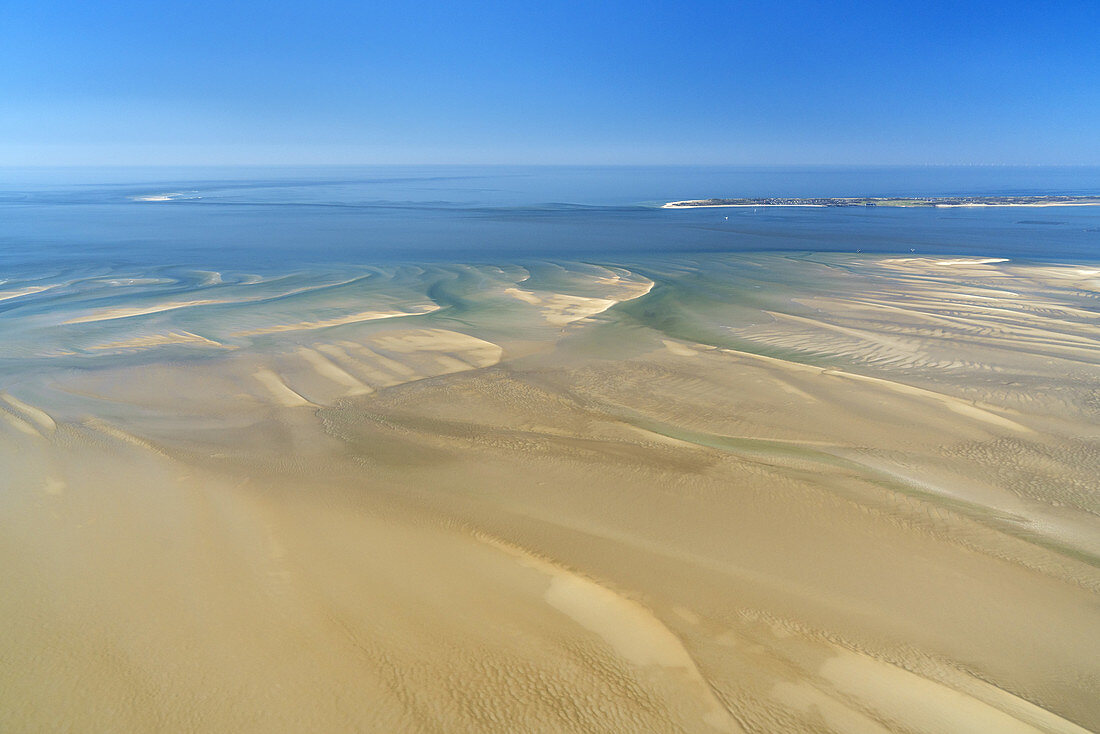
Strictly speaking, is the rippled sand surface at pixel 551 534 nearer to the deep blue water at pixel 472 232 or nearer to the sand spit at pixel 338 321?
the sand spit at pixel 338 321

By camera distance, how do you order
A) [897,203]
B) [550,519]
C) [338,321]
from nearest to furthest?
[550,519], [338,321], [897,203]

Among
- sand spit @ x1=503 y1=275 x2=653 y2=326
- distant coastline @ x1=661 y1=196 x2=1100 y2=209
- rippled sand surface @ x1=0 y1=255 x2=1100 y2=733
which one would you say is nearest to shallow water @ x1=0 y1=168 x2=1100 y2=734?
rippled sand surface @ x1=0 y1=255 x2=1100 y2=733

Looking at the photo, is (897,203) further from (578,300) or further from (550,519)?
(550,519)

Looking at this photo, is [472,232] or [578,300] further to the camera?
[472,232]

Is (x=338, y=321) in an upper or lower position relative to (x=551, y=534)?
upper

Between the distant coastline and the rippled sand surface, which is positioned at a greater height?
the distant coastline

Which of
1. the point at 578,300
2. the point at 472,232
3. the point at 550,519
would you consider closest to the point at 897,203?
the point at 472,232

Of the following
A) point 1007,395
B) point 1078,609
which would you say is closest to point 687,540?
point 1078,609

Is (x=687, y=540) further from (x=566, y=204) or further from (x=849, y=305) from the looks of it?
(x=566, y=204)

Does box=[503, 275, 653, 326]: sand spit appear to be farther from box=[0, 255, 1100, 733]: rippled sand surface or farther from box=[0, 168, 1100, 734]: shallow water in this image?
box=[0, 255, 1100, 733]: rippled sand surface
